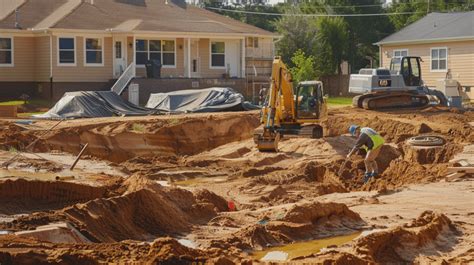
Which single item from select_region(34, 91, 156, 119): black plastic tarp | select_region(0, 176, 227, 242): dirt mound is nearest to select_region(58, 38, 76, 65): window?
select_region(34, 91, 156, 119): black plastic tarp

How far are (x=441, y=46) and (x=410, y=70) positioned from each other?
31.6 feet

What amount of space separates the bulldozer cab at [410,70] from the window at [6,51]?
1886 cm

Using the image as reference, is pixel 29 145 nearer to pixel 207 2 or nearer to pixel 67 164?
pixel 67 164

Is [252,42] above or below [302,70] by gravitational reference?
above

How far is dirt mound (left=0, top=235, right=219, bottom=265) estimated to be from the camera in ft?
35.1

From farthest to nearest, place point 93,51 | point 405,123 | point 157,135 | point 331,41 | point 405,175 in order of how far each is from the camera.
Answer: point 331,41
point 93,51
point 405,123
point 157,135
point 405,175

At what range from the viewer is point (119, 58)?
151 ft

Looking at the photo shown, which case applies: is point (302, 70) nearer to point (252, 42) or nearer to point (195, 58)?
point (252, 42)

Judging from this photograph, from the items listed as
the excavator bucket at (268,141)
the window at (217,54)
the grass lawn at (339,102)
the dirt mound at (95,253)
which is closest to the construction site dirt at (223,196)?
the dirt mound at (95,253)

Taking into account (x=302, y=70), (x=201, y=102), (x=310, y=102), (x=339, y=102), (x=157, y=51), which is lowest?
(x=339, y=102)

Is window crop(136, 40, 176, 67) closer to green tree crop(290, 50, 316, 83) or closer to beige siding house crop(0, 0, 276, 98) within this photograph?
beige siding house crop(0, 0, 276, 98)

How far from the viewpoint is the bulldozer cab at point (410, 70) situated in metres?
41.4

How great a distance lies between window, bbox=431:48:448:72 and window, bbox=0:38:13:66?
897 inches

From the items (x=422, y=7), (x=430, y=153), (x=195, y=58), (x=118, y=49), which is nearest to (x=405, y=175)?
(x=430, y=153)
